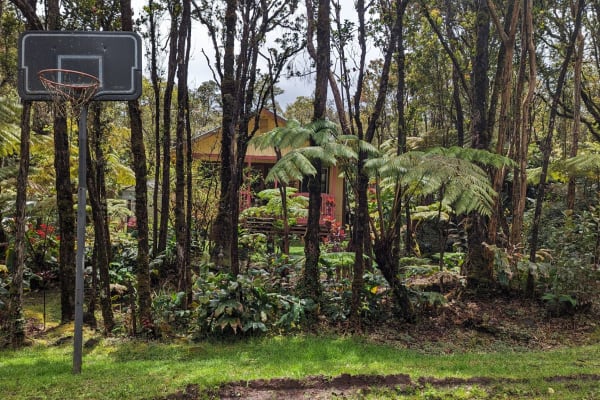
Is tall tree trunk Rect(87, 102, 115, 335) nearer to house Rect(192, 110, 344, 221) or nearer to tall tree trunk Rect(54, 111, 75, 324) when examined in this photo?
tall tree trunk Rect(54, 111, 75, 324)

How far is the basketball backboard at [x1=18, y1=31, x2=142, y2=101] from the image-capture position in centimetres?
556

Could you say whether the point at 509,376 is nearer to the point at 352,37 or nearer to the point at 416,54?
the point at 352,37

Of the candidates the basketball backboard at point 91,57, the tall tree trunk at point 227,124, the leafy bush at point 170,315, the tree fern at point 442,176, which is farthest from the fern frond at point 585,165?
the basketball backboard at point 91,57

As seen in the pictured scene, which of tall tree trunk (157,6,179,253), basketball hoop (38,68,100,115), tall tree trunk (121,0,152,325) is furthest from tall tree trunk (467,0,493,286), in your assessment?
basketball hoop (38,68,100,115)

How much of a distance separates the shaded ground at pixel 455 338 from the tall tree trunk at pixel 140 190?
260 cm

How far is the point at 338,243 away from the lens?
1218 centimetres

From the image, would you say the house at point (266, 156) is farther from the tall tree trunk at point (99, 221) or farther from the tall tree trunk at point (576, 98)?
the tall tree trunk at point (99, 221)

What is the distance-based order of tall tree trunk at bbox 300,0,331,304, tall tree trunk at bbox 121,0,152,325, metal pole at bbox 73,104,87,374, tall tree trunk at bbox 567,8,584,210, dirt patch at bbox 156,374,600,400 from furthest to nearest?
tall tree trunk at bbox 567,8,584,210
tall tree trunk at bbox 300,0,331,304
tall tree trunk at bbox 121,0,152,325
metal pole at bbox 73,104,87,374
dirt patch at bbox 156,374,600,400

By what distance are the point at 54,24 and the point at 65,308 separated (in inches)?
172

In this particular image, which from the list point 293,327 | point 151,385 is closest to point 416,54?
point 293,327

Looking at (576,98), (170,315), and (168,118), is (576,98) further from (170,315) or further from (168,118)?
(170,315)

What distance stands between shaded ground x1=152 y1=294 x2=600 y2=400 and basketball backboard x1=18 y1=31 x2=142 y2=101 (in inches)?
136

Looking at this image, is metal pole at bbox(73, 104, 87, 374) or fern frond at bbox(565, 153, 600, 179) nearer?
metal pole at bbox(73, 104, 87, 374)

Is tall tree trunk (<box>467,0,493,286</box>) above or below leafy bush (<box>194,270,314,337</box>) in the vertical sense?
above
